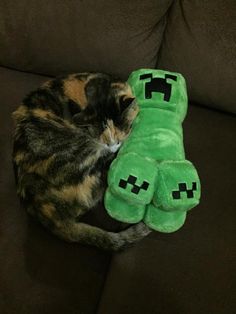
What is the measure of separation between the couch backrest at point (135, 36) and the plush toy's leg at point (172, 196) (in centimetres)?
47

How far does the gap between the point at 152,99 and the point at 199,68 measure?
29cm

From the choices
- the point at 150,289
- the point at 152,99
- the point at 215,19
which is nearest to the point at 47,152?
the point at 152,99

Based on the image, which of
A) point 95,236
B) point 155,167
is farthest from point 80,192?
point 155,167

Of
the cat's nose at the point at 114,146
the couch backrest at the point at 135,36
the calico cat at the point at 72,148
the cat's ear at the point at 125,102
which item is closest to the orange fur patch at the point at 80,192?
the calico cat at the point at 72,148

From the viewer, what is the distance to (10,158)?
121 centimetres

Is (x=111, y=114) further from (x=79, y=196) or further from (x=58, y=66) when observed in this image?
(x=58, y=66)

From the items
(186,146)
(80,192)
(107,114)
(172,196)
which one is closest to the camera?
(172,196)

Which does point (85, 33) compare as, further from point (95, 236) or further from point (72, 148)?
point (95, 236)

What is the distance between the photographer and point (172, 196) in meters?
0.88

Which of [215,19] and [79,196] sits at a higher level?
[215,19]

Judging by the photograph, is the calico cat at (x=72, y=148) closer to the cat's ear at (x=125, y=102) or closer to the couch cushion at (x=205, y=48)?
the cat's ear at (x=125, y=102)

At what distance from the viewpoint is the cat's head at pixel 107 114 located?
3.53 ft

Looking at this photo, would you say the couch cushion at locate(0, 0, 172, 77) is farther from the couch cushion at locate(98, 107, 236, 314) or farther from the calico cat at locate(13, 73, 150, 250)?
the couch cushion at locate(98, 107, 236, 314)

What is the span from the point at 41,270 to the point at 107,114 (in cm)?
53
